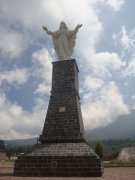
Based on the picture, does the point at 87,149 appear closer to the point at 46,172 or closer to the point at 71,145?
the point at 71,145

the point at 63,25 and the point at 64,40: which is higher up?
the point at 63,25

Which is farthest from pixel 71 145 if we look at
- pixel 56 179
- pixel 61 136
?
pixel 56 179

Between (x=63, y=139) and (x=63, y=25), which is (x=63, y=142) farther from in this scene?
(x=63, y=25)

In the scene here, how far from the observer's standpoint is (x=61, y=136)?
15281 millimetres

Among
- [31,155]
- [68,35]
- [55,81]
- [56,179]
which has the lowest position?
[56,179]

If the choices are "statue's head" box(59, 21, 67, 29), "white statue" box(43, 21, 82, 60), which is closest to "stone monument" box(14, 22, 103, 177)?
"white statue" box(43, 21, 82, 60)

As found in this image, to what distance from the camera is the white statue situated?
18.8 m

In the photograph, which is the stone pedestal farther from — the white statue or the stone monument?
the white statue

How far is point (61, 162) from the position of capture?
13.8 meters

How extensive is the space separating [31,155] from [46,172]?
1313 mm

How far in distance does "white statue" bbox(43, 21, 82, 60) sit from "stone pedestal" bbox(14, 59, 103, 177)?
43.7 inches

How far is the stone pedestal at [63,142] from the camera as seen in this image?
44.5 ft

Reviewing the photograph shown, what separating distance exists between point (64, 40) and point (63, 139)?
753 cm

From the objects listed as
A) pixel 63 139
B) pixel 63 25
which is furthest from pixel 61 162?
pixel 63 25
